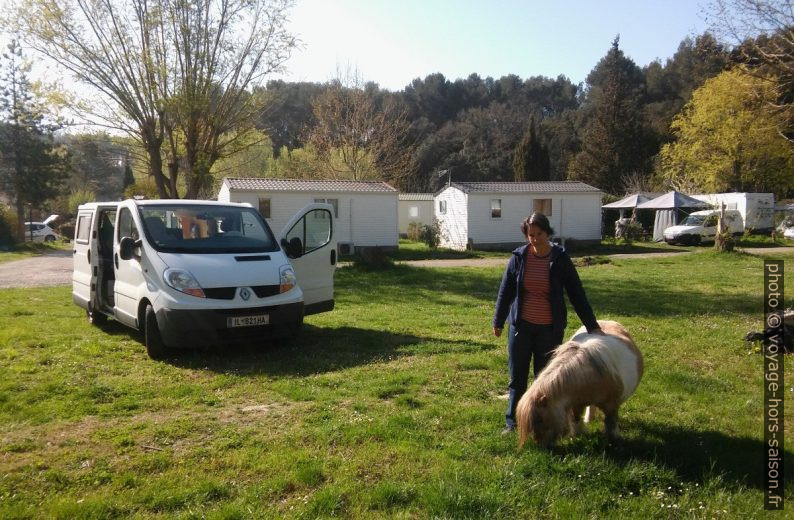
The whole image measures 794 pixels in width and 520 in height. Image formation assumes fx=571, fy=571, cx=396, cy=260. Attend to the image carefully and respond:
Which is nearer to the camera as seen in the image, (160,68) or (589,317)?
(589,317)

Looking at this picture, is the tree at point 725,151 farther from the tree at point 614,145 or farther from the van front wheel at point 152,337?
the van front wheel at point 152,337

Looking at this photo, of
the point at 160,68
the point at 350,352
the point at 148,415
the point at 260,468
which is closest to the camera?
the point at 260,468

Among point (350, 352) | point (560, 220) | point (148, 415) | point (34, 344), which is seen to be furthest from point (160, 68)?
point (560, 220)

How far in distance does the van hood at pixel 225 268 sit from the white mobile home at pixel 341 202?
17.6 metres

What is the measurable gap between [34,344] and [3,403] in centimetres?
253

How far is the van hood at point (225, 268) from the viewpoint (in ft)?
21.1

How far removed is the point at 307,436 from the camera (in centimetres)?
421

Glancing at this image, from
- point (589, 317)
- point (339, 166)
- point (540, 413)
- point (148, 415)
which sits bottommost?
point (148, 415)

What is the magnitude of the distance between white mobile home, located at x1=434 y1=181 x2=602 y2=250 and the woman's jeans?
24.4m

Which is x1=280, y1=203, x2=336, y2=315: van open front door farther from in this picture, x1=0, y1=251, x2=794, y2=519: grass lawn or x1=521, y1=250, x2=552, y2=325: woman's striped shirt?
x1=521, y1=250, x2=552, y2=325: woman's striped shirt

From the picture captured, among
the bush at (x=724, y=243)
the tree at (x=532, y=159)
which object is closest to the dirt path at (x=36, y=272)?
the bush at (x=724, y=243)

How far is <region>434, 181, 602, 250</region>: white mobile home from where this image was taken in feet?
94.7

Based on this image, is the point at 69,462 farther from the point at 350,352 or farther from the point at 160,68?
the point at 160,68

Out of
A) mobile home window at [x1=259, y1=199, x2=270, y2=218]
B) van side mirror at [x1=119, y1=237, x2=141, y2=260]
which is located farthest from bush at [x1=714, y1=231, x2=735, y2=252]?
van side mirror at [x1=119, y1=237, x2=141, y2=260]
